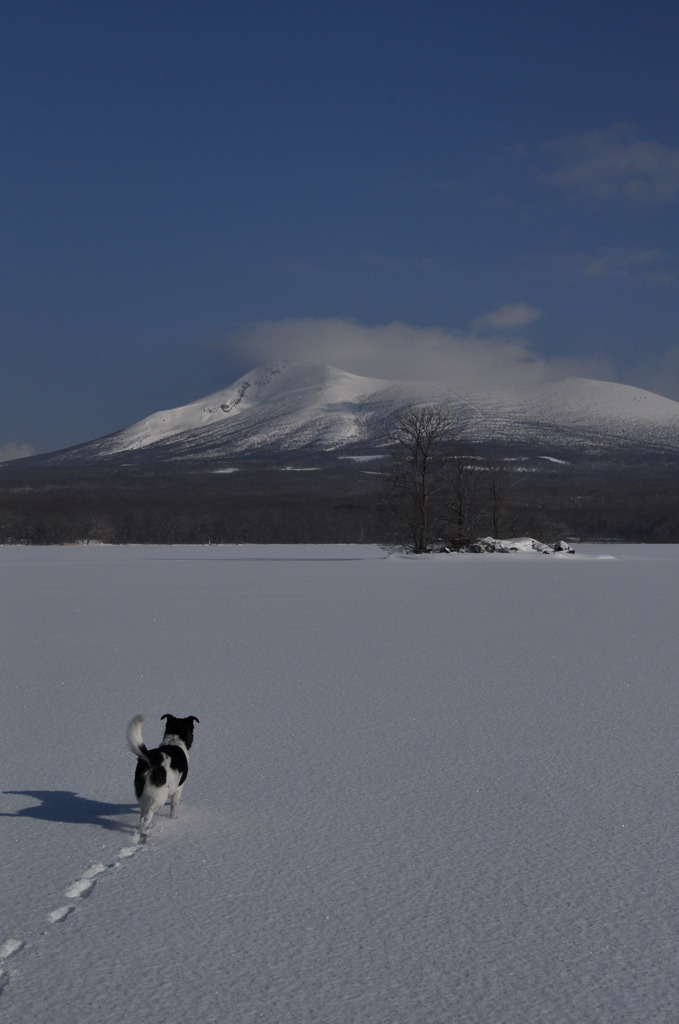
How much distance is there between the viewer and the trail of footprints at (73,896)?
10.8ft

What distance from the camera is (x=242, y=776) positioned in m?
5.67

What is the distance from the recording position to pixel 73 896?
3850 mm

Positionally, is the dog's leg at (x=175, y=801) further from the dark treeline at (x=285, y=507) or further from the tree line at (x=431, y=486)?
the dark treeline at (x=285, y=507)

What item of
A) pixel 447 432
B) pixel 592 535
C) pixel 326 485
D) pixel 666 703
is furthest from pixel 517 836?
pixel 326 485

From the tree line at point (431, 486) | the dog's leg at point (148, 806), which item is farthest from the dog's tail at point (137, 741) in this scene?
the tree line at point (431, 486)

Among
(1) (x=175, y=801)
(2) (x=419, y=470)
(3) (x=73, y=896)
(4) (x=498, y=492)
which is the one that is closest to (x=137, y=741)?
(1) (x=175, y=801)

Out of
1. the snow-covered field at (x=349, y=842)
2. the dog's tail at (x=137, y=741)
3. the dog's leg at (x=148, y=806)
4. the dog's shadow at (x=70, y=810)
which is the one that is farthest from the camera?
the dog's shadow at (x=70, y=810)

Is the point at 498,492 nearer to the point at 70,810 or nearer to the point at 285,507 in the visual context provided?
the point at 70,810

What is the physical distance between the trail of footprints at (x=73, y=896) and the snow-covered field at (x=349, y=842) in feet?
0.05

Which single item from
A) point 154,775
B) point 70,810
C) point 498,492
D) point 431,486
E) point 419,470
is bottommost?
point 70,810

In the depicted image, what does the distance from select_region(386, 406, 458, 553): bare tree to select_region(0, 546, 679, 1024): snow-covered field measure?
30.4 meters

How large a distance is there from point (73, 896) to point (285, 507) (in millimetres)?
109134

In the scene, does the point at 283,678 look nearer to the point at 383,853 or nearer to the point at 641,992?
the point at 383,853

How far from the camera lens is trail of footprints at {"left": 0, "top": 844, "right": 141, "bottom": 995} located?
10.8 ft
